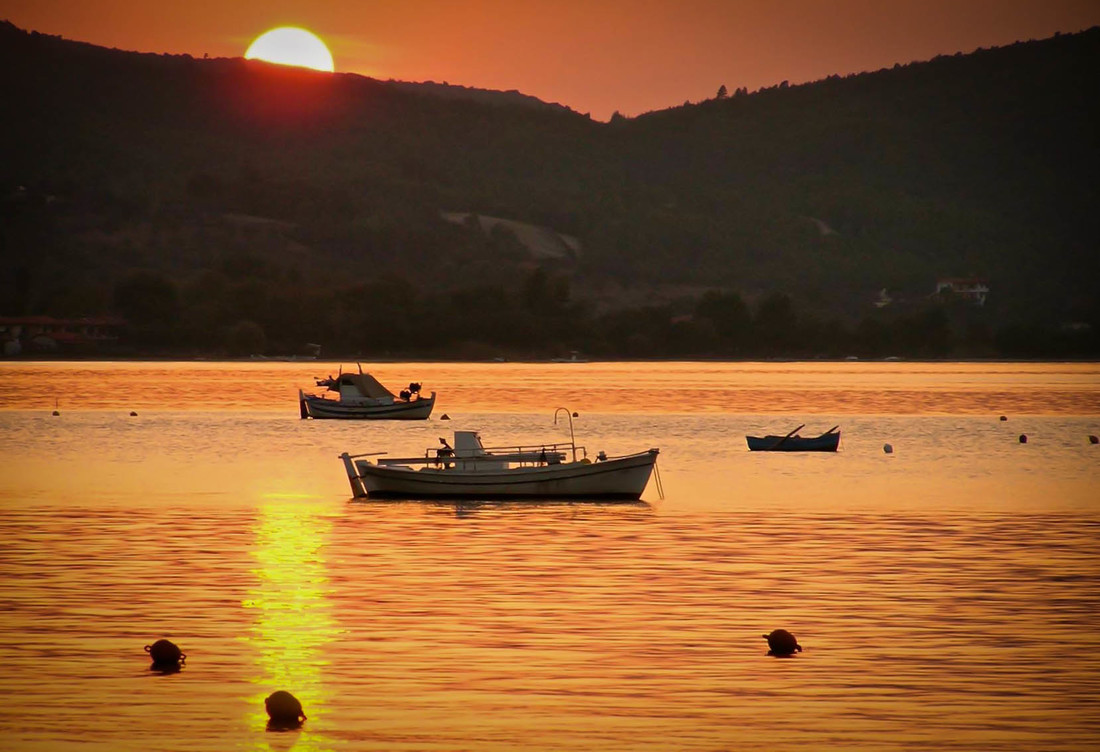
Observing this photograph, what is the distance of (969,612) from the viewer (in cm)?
3247

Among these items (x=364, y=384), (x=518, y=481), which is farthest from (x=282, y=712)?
(x=364, y=384)

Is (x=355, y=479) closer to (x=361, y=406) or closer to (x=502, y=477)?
(x=502, y=477)

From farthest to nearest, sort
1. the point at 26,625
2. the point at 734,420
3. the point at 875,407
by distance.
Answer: the point at 875,407, the point at 734,420, the point at 26,625

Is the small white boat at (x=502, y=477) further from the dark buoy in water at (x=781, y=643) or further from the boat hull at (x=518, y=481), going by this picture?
the dark buoy in water at (x=781, y=643)

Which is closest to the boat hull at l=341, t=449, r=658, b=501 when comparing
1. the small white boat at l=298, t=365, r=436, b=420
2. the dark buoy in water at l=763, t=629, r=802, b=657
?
the dark buoy in water at l=763, t=629, r=802, b=657

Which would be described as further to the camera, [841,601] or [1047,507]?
[1047,507]

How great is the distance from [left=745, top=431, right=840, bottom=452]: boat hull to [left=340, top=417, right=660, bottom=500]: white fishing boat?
2809 cm

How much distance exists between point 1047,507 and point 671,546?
1814 centimetres

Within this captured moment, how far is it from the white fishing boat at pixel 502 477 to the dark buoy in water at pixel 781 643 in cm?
2646

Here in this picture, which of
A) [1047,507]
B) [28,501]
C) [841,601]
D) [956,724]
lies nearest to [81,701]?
[956,724]

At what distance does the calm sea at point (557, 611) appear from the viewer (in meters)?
23.3

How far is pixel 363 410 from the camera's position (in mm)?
119375

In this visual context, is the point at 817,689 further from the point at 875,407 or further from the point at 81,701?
the point at 875,407

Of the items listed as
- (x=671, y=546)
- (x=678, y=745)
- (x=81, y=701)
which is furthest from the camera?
(x=671, y=546)
